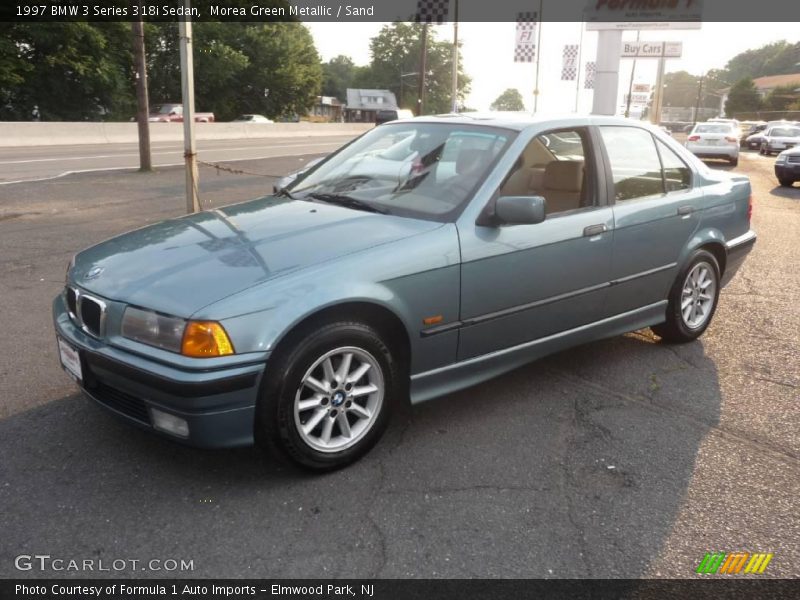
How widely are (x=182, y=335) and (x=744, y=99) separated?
Result: 9809cm

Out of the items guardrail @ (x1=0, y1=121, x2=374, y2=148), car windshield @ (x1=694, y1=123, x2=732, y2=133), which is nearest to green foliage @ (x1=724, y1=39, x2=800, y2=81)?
car windshield @ (x1=694, y1=123, x2=732, y2=133)

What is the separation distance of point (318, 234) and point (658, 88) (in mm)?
29323

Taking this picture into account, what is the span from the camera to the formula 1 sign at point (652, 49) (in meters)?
31.2

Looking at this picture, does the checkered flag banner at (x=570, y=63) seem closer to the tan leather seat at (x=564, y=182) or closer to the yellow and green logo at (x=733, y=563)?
the tan leather seat at (x=564, y=182)

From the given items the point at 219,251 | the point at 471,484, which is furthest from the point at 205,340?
the point at 471,484

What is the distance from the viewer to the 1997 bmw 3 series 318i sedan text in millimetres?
2836

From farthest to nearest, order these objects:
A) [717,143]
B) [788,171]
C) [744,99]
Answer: [744,99], [717,143], [788,171]

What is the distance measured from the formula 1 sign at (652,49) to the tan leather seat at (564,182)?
99.0ft

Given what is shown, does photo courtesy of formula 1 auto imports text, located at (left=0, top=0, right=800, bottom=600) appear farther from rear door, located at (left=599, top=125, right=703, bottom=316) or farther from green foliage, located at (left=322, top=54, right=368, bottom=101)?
green foliage, located at (left=322, top=54, right=368, bottom=101)

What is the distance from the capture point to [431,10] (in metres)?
19.8

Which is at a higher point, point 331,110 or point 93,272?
point 331,110

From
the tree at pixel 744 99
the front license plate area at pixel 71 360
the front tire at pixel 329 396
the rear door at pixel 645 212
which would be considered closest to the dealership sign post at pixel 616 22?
the rear door at pixel 645 212

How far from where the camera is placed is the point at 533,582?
2492 mm

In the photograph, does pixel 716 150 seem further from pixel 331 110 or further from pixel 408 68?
pixel 331 110
